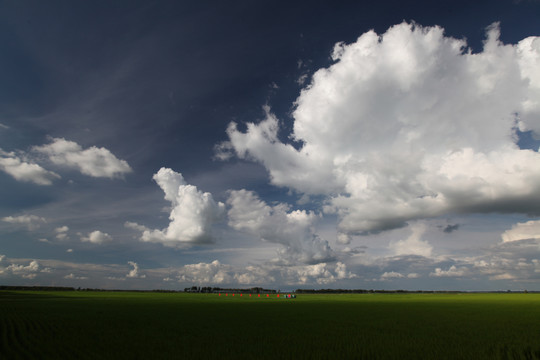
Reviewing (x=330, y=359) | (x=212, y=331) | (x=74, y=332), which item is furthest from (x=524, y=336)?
(x=74, y=332)

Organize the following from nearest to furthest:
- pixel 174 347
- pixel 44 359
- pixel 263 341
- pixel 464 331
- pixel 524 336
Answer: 1. pixel 44 359
2. pixel 174 347
3. pixel 263 341
4. pixel 524 336
5. pixel 464 331

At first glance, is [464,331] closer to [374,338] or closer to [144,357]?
[374,338]

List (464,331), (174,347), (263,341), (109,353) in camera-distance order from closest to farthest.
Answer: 1. (109,353)
2. (174,347)
3. (263,341)
4. (464,331)

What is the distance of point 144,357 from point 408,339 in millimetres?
18076

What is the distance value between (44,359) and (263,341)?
12791mm

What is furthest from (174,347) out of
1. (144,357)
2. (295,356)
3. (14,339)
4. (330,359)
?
(14,339)

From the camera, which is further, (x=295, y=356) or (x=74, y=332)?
(x=74, y=332)

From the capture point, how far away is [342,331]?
2575 cm

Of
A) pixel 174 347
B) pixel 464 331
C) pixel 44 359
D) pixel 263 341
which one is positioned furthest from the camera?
pixel 464 331

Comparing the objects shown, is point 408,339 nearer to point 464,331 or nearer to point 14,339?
point 464,331

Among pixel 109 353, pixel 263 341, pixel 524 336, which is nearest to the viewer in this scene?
pixel 109 353

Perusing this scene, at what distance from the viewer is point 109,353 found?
672 inches

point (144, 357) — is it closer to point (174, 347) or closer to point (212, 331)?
point (174, 347)

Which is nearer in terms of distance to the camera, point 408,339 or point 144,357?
point 144,357
